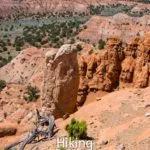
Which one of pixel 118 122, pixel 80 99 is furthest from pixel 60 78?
pixel 80 99

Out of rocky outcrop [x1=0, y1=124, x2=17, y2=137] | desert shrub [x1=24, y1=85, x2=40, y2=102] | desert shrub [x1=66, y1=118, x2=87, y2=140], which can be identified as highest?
desert shrub [x1=66, y1=118, x2=87, y2=140]

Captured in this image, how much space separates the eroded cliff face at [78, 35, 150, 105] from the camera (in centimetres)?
2388

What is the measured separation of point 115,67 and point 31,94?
45.6 feet

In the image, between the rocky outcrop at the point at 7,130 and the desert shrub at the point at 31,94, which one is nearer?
the rocky outcrop at the point at 7,130

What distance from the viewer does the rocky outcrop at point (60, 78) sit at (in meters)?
19.9

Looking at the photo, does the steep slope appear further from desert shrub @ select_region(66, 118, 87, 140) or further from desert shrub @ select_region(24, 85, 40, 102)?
desert shrub @ select_region(24, 85, 40, 102)

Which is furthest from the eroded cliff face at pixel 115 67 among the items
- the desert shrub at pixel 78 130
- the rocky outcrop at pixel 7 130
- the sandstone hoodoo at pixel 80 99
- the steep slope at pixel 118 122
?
the desert shrub at pixel 78 130

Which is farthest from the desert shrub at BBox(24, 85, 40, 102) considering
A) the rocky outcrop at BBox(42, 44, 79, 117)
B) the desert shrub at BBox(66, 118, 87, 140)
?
the desert shrub at BBox(66, 118, 87, 140)

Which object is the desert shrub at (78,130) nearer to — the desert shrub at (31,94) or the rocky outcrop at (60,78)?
the rocky outcrop at (60,78)

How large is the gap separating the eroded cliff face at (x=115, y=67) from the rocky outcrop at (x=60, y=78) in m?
4.06

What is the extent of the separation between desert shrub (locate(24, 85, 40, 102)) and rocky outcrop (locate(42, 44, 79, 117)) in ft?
55.4

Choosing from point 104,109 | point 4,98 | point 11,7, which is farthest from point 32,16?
point 104,109

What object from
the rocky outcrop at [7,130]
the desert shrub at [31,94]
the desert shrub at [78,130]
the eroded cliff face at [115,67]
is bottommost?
the desert shrub at [31,94]

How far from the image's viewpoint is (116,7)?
13825 cm
